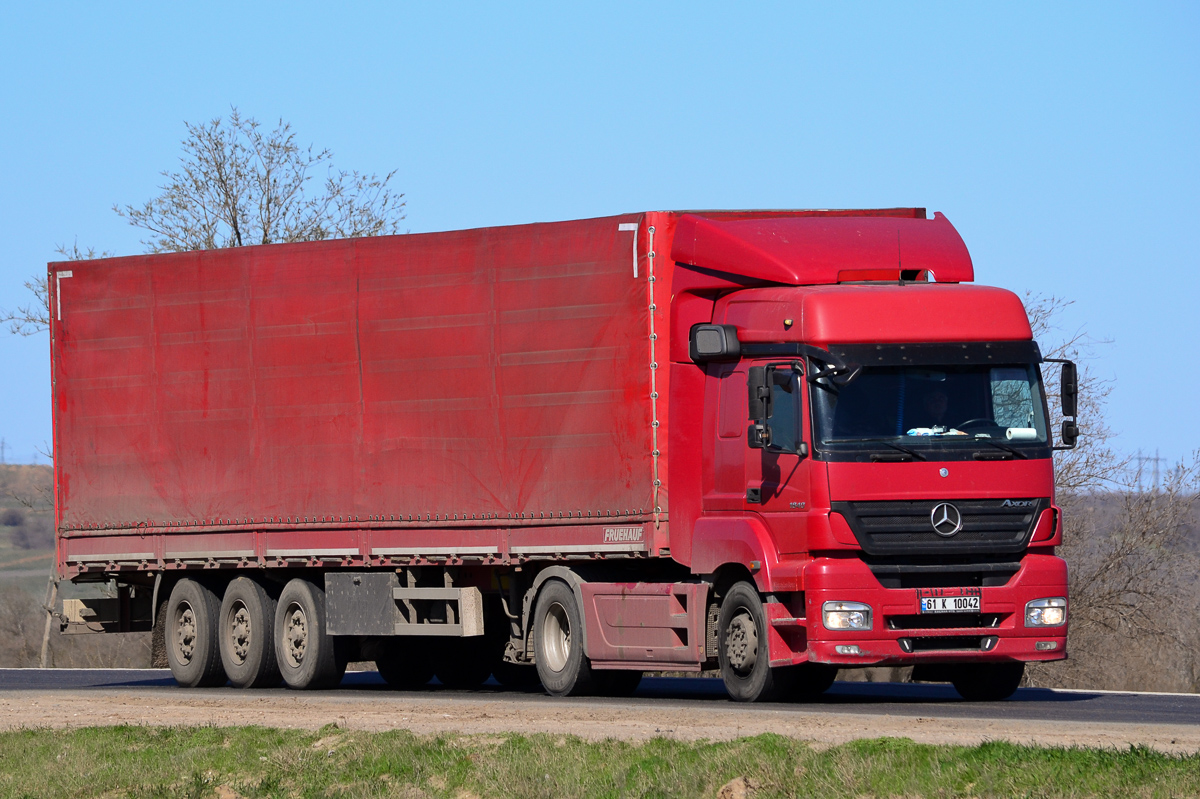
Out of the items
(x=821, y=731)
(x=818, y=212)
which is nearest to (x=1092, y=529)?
(x=818, y=212)

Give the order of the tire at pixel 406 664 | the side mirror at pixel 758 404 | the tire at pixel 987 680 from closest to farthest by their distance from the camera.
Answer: the side mirror at pixel 758 404 → the tire at pixel 987 680 → the tire at pixel 406 664

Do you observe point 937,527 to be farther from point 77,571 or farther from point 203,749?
point 77,571

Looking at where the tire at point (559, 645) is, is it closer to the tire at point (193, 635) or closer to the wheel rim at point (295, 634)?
the wheel rim at point (295, 634)

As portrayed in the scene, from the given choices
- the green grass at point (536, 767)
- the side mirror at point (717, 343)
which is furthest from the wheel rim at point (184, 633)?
the side mirror at point (717, 343)

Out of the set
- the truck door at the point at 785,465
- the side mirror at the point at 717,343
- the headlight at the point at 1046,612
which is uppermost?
the side mirror at the point at 717,343

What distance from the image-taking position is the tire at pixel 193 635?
839 inches

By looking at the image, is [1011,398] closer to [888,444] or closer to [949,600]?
[888,444]

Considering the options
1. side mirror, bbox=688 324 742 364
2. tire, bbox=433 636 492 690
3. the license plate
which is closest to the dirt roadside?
the license plate

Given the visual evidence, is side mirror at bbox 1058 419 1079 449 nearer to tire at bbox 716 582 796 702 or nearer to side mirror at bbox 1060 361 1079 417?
side mirror at bbox 1060 361 1079 417

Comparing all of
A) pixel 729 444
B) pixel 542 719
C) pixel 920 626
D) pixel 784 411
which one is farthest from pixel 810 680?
pixel 542 719

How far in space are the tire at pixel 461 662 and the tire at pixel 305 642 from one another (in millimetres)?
1696

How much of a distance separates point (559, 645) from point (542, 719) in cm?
339

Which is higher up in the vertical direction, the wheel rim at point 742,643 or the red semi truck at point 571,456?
the red semi truck at point 571,456

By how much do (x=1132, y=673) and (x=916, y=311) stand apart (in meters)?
16.4
